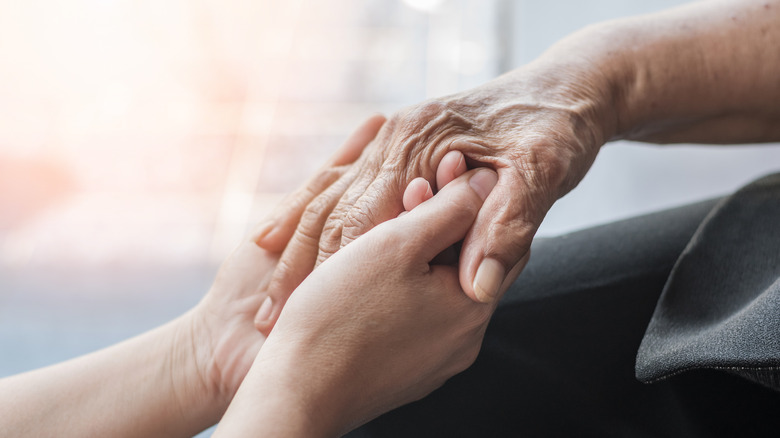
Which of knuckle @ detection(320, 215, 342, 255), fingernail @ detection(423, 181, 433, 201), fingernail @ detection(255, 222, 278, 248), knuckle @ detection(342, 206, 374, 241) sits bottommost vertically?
fingernail @ detection(255, 222, 278, 248)

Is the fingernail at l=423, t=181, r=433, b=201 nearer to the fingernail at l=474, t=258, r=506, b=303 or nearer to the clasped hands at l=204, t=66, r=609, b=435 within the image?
the clasped hands at l=204, t=66, r=609, b=435

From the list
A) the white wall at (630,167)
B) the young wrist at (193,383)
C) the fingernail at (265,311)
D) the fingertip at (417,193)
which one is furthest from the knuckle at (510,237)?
the white wall at (630,167)

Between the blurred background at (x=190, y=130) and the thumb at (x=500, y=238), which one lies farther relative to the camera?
the blurred background at (x=190, y=130)

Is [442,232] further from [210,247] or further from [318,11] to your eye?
[318,11]

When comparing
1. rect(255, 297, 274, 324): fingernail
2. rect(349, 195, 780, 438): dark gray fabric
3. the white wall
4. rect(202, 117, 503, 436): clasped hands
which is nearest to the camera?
rect(202, 117, 503, 436): clasped hands

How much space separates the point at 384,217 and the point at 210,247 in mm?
1292

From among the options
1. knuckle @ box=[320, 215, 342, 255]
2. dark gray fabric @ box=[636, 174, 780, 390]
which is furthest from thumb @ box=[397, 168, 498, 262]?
dark gray fabric @ box=[636, 174, 780, 390]

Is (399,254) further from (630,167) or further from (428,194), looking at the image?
(630,167)

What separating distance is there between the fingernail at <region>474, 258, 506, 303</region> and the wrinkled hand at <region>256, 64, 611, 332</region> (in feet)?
0.05

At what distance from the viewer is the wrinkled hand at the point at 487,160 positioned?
2.36 ft

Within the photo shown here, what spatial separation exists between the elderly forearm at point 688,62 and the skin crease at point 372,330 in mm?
336

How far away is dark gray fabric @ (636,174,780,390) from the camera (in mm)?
604

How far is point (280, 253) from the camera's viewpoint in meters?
0.93

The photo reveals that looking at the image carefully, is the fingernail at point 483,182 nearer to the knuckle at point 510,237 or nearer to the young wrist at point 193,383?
the knuckle at point 510,237
